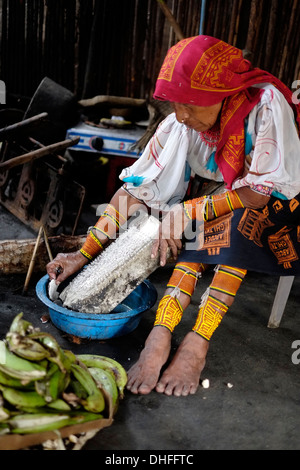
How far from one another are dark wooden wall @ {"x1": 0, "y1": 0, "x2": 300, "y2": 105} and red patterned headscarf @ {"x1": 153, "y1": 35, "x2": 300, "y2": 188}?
8.01 ft

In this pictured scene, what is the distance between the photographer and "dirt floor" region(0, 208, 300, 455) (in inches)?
78.0

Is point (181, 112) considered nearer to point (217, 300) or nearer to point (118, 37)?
point (217, 300)

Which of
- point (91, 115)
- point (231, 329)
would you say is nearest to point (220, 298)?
point (231, 329)

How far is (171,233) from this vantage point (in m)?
2.48

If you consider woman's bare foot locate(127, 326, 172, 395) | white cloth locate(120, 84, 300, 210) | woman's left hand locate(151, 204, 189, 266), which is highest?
white cloth locate(120, 84, 300, 210)

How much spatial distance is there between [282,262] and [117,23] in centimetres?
449

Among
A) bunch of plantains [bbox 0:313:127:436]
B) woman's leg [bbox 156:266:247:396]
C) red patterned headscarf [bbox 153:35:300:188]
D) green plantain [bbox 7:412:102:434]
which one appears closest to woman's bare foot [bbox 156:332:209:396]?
woman's leg [bbox 156:266:247:396]

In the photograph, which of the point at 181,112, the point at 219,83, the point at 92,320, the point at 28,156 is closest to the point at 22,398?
the point at 92,320

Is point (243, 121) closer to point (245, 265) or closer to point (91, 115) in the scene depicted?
point (245, 265)

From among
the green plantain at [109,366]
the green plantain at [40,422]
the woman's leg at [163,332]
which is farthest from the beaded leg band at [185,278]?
the green plantain at [40,422]

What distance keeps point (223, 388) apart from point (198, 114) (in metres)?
1.40

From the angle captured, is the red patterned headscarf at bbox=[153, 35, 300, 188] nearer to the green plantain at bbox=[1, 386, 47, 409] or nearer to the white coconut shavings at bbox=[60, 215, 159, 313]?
the white coconut shavings at bbox=[60, 215, 159, 313]

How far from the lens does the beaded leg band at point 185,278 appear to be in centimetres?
252

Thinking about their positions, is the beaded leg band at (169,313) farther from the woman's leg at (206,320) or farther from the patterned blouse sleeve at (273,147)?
the patterned blouse sleeve at (273,147)
